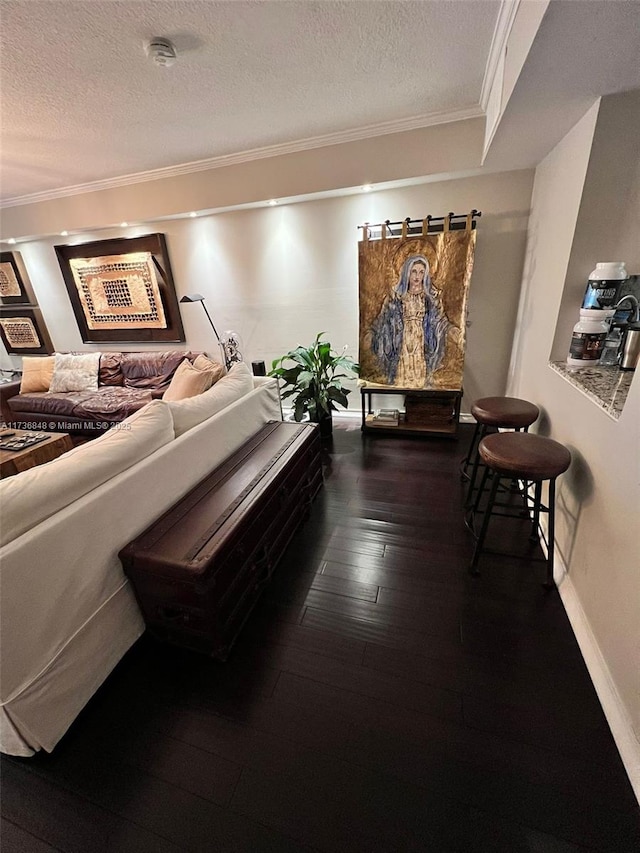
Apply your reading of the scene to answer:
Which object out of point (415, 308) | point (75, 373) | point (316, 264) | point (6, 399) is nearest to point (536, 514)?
point (415, 308)

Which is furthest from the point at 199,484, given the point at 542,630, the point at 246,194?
the point at 246,194

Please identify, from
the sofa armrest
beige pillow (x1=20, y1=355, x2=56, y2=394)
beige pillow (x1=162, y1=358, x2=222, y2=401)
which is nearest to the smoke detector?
beige pillow (x1=162, y1=358, x2=222, y2=401)

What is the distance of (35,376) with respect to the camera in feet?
12.9

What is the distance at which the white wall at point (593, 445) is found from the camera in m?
A: 1.08

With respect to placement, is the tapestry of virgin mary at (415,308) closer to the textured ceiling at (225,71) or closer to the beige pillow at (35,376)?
the textured ceiling at (225,71)

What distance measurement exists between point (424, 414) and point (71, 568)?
2943mm

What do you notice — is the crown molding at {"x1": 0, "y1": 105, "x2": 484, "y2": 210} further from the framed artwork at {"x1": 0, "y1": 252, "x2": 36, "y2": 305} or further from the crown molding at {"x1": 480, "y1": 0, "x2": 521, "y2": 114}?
the framed artwork at {"x1": 0, "y1": 252, "x2": 36, "y2": 305}

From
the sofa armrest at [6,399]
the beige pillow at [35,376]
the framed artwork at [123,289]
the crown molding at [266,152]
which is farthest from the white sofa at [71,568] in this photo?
the sofa armrest at [6,399]

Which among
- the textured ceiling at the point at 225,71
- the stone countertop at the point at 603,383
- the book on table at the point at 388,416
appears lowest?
the book on table at the point at 388,416

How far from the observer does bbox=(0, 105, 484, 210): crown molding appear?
245 cm

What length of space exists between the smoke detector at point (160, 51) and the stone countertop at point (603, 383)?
2626mm

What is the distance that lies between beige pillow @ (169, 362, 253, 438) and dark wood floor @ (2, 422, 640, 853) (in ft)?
3.38

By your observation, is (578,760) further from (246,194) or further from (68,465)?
(246,194)

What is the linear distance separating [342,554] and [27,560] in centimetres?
140
